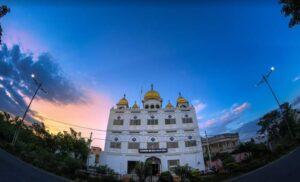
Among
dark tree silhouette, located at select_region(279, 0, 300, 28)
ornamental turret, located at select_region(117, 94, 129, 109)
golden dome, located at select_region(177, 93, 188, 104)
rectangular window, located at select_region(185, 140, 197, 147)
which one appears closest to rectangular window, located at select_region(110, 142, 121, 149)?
ornamental turret, located at select_region(117, 94, 129, 109)

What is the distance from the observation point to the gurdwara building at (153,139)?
35.5 meters

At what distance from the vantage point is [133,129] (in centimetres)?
3953

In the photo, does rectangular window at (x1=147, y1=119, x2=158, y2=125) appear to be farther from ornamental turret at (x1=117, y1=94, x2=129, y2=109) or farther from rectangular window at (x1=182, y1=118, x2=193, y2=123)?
ornamental turret at (x1=117, y1=94, x2=129, y2=109)

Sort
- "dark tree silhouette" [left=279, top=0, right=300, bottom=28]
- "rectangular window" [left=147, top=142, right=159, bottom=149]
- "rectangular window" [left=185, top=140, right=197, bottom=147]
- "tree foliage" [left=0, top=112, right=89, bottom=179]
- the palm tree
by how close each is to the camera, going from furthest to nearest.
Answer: "rectangular window" [left=147, top=142, right=159, bottom=149], "rectangular window" [left=185, top=140, right=197, bottom=147], "tree foliage" [left=0, top=112, right=89, bottom=179], the palm tree, "dark tree silhouette" [left=279, top=0, right=300, bottom=28]

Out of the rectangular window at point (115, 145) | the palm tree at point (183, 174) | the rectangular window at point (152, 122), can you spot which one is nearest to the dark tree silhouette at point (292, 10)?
the palm tree at point (183, 174)

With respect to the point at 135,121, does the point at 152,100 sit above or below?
above

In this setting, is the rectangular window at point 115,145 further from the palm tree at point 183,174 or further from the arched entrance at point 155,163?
the palm tree at point 183,174

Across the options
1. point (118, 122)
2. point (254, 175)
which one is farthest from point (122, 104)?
point (254, 175)

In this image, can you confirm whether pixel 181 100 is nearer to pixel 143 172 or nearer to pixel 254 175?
pixel 143 172

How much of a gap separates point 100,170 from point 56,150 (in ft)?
72.0

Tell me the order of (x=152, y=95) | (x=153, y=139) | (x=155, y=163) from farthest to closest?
(x=152, y=95), (x=153, y=139), (x=155, y=163)

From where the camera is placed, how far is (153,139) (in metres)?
38.2

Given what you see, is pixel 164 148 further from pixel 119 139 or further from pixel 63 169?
pixel 63 169

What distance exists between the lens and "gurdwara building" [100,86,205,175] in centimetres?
3550
